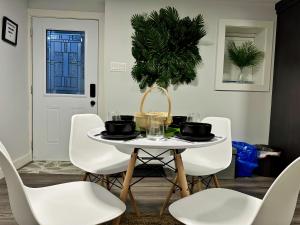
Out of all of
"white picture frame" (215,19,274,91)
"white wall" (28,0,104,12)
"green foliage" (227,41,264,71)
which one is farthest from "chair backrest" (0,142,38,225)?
"green foliage" (227,41,264,71)

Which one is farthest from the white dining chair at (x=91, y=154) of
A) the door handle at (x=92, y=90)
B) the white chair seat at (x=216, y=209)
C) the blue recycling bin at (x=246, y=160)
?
the blue recycling bin at (x=246, y=160)

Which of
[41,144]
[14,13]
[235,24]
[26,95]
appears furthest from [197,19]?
[41,144]

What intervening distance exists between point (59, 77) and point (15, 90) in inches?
24.7

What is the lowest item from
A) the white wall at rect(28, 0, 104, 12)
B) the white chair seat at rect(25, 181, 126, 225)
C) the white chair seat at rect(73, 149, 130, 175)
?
the white chair seat at rect(73, 149, 130, 175)

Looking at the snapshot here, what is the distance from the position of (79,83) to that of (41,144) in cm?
107

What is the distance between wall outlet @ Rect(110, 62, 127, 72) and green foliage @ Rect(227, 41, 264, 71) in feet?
4.97

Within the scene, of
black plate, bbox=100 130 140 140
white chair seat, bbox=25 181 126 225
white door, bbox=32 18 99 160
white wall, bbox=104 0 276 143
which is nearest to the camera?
white chair seat, bbox=25 181 126 225

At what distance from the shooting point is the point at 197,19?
3.26 meters

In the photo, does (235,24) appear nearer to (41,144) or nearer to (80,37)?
(80,37)

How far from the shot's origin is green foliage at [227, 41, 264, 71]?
338 cm

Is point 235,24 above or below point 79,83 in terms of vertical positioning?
above

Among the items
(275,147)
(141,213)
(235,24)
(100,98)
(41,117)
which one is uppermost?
(235,24)

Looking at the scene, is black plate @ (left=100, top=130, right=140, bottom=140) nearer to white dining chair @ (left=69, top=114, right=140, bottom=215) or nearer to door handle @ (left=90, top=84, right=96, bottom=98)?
white dining chair @ (left=69, top=114, right=140, bottom=215)

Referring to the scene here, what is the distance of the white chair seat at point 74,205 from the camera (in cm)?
108
